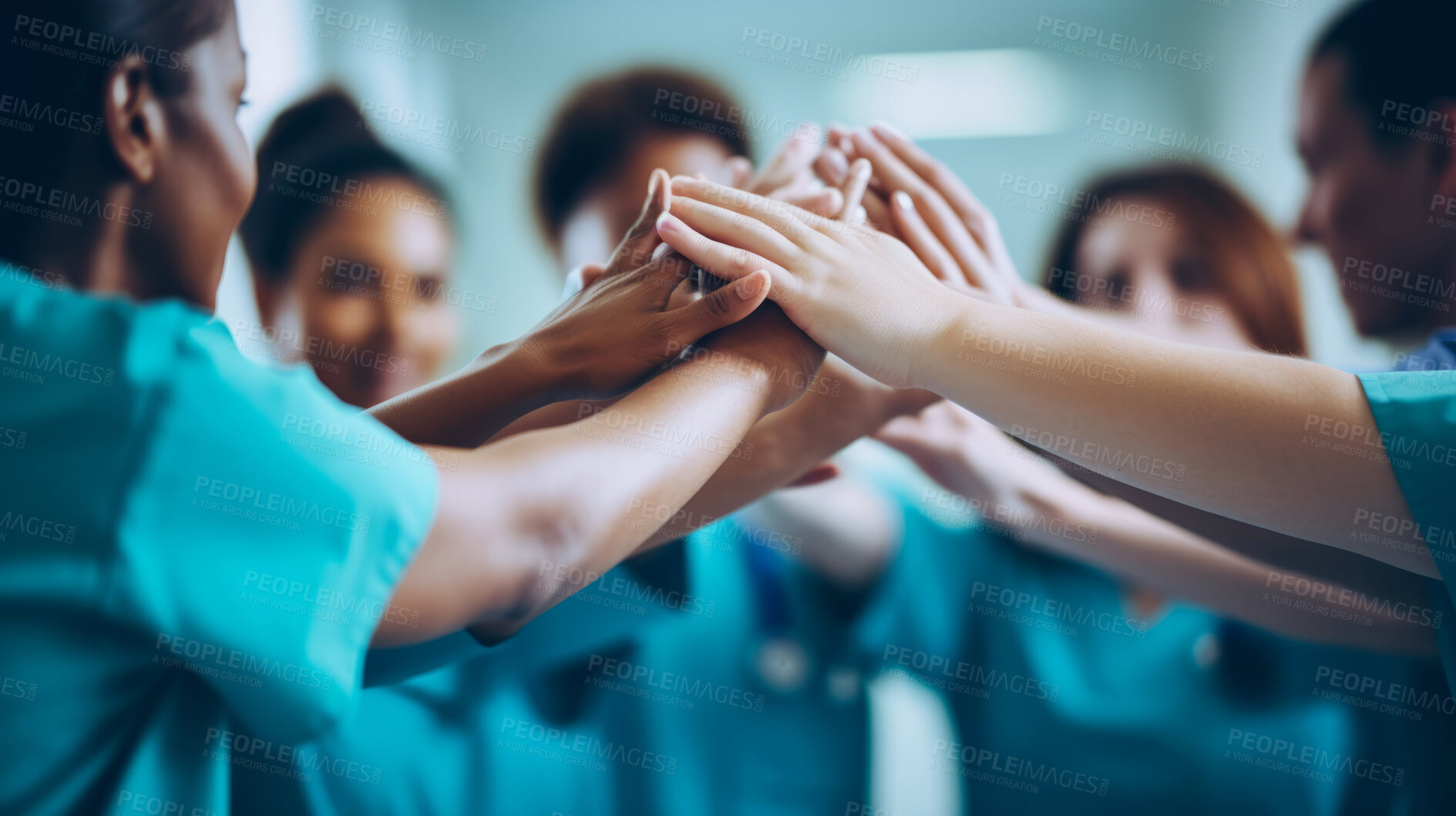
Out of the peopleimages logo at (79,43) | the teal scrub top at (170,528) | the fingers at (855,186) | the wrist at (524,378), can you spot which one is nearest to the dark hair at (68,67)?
the peopleimages logo at (79,43)

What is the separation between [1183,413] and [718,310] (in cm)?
30

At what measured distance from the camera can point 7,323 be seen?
0.36m

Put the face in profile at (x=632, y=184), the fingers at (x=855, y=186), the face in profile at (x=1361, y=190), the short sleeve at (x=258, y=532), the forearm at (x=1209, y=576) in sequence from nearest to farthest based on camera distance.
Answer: the short sleeve at (x=258, y=532)
the fingers at (x=855, y=186)
the forearm at (x=1209, y=576)
the face in profile at (x=1361, y=190)
the face in profile at (x=632, y=184)

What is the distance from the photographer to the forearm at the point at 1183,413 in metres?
0.46

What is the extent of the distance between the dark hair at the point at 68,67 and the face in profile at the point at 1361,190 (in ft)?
3.67

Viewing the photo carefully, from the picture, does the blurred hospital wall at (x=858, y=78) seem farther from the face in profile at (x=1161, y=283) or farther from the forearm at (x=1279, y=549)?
the forearm at (x=1279, y=549)

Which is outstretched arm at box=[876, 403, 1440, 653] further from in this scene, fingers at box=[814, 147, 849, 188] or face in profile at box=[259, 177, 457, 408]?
face in profile at box=[259, 177, 457, 408]

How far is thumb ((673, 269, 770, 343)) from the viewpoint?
0.53 m

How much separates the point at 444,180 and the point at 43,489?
954 millimetres

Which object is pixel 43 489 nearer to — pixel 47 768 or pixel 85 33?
pixel 47 768

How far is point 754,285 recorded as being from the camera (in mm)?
525

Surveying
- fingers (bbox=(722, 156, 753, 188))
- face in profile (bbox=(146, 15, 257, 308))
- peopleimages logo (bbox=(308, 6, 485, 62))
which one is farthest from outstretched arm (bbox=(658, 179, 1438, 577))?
peopleimages logo (bbox=(308, 6, 485, 62))

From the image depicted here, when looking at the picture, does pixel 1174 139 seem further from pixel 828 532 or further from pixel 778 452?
pixel 778 452

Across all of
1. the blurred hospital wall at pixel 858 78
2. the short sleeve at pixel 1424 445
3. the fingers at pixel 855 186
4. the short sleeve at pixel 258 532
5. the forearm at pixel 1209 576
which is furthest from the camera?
the blurred hospital wall at pixel 858 78
